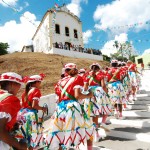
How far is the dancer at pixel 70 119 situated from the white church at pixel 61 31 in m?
25.2

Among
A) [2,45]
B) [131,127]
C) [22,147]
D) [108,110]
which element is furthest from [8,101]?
[2,45]

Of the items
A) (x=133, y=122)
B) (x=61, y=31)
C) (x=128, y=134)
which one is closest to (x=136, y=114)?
(x=133, y=122)

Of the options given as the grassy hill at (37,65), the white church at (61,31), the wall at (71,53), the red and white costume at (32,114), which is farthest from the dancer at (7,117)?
the white church at (61,31)

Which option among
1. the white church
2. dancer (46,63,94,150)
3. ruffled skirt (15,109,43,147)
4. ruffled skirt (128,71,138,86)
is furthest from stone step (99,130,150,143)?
the white church

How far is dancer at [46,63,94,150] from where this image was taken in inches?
151

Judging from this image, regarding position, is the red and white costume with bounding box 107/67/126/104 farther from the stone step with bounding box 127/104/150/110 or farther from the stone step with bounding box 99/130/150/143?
the stone step with bounding box 99/130/150/143

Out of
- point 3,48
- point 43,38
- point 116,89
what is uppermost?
point 3,48

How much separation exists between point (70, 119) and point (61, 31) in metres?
31.7

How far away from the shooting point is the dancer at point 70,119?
3.84m

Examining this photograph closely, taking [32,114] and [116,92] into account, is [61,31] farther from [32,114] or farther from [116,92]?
[32,114]

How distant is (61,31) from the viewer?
113 ft

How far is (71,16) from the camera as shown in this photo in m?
36.7

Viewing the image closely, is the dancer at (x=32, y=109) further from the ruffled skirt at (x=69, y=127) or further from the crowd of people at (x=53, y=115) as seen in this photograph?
the ruffled skirt at (x=69, y=127)

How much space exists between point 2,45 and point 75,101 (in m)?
42.6
